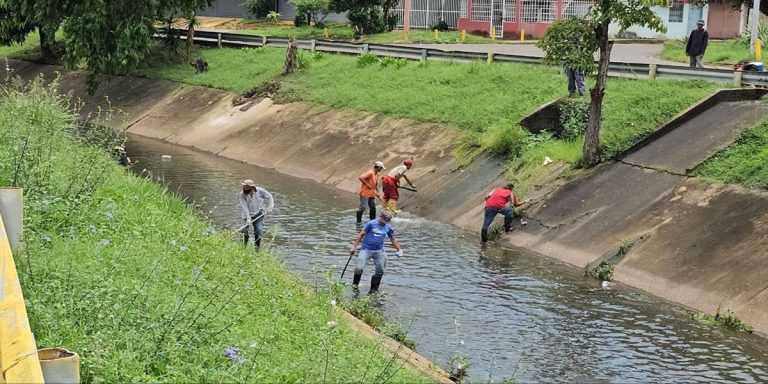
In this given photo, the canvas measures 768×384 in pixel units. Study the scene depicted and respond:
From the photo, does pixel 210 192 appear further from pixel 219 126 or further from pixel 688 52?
pixel 688 52

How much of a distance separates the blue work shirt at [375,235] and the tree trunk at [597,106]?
888 cm

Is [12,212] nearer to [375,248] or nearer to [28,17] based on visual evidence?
[375,248]

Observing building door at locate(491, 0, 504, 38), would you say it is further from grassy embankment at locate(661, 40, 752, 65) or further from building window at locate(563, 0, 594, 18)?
grassy embankment at locate(661, 40, 752, 65)

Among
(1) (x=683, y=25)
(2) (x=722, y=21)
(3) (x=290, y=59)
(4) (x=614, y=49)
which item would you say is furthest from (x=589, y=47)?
(2) (x=722, y=21)

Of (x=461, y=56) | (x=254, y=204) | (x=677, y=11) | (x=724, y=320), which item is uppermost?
(x=677, y=11)

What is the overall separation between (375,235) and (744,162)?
9013 mm

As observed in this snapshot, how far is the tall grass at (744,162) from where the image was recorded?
826 inches

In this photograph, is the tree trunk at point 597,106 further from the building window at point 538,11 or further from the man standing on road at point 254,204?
the building window at point 538,11

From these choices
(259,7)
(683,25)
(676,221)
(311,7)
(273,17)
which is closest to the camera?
(676,221)

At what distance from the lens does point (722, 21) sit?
170 ft

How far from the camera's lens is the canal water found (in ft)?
46.2

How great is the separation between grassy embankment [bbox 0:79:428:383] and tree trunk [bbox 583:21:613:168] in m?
10.8

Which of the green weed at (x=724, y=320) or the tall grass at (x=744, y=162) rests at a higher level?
the tall grass at (x=744, y=162)

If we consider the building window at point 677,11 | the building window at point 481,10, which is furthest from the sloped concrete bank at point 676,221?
the building window at point 481,10
